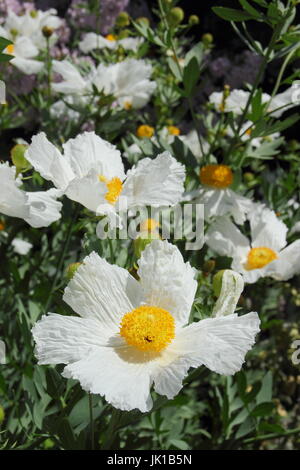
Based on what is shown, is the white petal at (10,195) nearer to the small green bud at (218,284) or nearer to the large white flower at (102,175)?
the large white flower at (102,175)

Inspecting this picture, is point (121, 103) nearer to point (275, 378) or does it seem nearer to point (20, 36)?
point (20, 36)

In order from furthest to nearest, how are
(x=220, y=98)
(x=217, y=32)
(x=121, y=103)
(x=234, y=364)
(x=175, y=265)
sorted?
1. (x=217, y=32)
2. (x=121, y=103)
3. (x=220, y=98)
4. (x=175, y=265)
5. (x=234, y=364)

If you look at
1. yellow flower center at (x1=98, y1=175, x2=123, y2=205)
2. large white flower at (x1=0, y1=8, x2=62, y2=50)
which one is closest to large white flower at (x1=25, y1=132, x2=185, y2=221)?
yellow flower center at (x1=98, y1=175, x2=123, y2=205)

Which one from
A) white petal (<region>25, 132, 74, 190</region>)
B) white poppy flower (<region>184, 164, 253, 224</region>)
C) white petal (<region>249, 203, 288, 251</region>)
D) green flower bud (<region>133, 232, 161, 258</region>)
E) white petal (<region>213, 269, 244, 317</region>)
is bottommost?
white petal (<region>249, 203, 288, 251</region>)

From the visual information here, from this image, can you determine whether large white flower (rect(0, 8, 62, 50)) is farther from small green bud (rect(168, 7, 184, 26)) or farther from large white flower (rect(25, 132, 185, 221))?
large white flower (rect(25, 132, 185, 221))

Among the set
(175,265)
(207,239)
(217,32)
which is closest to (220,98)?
(207,239)
